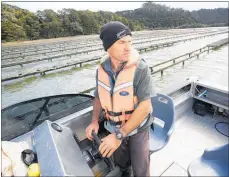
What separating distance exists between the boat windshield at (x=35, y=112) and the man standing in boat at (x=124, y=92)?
38.1 inches

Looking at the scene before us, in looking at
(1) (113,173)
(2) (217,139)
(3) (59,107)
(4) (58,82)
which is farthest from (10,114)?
(4) (58,82)

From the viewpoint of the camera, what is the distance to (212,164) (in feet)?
5.20

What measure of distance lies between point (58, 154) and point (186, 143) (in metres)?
1.91

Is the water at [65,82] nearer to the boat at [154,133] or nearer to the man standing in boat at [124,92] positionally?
the boat at [154,133]

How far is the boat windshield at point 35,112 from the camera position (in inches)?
82.6

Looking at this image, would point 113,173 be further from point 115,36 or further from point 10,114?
point 10,114

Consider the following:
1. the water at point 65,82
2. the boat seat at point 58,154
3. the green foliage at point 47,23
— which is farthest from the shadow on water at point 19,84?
the green foliage at point 47,23

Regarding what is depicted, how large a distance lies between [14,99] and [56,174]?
7562 mm

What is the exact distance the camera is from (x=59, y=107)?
8.39 feet

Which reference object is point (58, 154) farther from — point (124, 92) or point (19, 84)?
point (19, 84)

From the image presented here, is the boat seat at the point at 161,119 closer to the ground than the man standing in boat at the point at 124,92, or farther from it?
closer to the ground

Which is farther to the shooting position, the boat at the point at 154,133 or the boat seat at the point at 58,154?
the boat at the point at 154,133

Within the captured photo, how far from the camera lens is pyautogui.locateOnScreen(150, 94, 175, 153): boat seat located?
1983 mm

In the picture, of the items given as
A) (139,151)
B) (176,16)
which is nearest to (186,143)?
(139,151)
